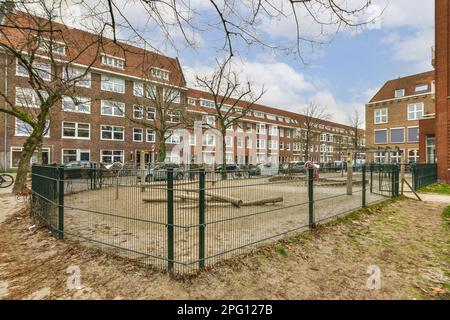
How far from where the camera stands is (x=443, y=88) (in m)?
19.5

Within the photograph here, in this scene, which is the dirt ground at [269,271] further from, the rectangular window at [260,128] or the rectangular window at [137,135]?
the rectangular window at [260,128]

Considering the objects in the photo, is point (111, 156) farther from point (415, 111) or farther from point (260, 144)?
point (415, 111)

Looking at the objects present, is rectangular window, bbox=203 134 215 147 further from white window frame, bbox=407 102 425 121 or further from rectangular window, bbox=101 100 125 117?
white window frame, bbox=407 102 425 121

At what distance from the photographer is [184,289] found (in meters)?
3.43

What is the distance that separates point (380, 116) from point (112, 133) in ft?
130

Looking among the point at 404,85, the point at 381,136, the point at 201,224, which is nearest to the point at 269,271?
the point at 201,224

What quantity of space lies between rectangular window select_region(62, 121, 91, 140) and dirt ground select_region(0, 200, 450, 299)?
2997 cm

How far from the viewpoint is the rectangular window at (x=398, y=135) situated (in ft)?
136

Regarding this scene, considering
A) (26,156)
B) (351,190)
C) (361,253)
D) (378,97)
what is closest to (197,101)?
(378,97)

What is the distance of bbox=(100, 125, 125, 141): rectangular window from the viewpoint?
3494cm

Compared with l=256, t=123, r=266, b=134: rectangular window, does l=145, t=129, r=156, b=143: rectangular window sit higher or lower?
lower

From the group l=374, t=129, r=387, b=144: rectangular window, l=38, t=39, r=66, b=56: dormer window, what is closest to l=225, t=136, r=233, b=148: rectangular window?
l=374, t=129, r=387, b=144: rectangular window

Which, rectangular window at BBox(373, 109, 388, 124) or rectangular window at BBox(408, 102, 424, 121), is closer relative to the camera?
rectangular window at BBox(408, 102, 424, 121)
